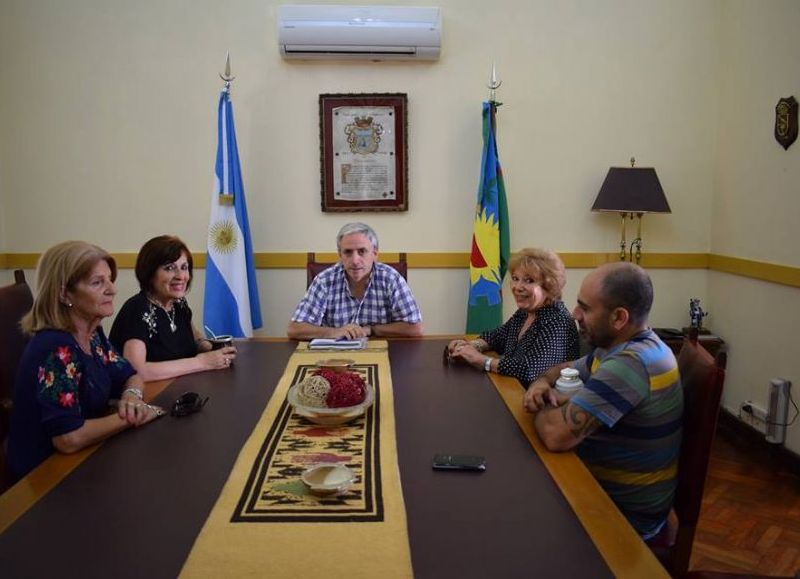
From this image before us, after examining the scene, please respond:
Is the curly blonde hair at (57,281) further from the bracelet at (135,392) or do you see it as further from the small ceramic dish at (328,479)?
the small ceramic dish at (328,479)

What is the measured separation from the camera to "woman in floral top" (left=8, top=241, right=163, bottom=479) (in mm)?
1452

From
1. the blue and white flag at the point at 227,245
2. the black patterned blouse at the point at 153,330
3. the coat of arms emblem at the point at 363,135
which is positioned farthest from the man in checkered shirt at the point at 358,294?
the coat of arms emblem at the point at 363,135

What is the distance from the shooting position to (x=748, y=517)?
269 centimetres

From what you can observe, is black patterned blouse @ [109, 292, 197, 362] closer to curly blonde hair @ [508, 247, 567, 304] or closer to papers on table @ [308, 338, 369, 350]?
papers on table @ [308, 338, 369, 350]

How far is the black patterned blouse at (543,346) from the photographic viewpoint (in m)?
2.02

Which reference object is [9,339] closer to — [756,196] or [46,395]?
[46,395]

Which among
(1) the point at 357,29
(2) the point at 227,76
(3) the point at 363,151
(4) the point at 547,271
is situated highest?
(1) the point at 357,29

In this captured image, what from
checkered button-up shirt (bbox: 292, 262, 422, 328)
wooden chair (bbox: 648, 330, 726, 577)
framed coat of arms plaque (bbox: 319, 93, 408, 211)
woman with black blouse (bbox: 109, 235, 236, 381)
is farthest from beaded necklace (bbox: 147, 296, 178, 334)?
framed coat of arms plaque (bbox: 319, 93, 408, 211)

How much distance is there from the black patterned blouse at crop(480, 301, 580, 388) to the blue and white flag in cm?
189

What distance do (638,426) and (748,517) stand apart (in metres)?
1.63

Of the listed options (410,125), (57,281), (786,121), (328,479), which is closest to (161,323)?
(57,281)

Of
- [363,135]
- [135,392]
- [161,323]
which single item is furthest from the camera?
[363,135]

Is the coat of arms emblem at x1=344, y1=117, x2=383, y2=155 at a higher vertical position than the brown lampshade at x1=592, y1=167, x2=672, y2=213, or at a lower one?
higher

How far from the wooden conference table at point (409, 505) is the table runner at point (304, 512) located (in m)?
0.03
